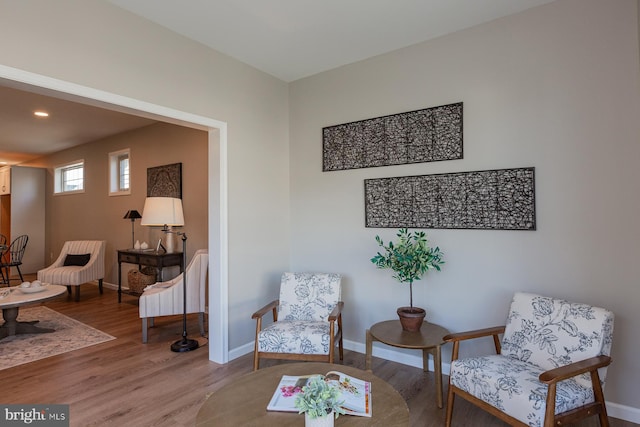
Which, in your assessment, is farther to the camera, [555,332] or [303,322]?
[303,322]

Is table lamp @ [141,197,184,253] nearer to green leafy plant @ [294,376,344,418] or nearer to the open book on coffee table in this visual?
the open book on coffee table

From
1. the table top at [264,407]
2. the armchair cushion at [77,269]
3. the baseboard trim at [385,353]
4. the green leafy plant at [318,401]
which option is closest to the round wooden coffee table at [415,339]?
the baseboard trim at [385,353]

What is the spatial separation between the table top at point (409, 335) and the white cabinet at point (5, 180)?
9.15 metres

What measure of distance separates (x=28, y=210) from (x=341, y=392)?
9171mm

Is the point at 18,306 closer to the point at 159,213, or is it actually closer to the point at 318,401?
the point at 159,213

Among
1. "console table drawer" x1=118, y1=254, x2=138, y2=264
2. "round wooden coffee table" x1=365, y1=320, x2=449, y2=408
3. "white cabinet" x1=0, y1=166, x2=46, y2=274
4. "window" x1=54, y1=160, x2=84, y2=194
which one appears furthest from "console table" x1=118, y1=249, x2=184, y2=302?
"white cabinet" x1=0, y1=166, x2=46, y2=274

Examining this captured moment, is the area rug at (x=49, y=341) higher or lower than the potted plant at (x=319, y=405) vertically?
lower

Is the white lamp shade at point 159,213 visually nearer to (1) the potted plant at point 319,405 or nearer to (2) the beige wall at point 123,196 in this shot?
(2) the beige wall at point 123,196

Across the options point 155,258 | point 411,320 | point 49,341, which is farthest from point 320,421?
point 155,258

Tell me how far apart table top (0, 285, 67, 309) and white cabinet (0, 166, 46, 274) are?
496 centimetres

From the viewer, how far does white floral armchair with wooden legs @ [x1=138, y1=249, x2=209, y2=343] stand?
140 inches

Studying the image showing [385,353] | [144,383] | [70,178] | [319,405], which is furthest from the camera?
[70,178]

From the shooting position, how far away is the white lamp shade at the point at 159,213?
3.28 m

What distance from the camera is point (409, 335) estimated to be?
252cm
